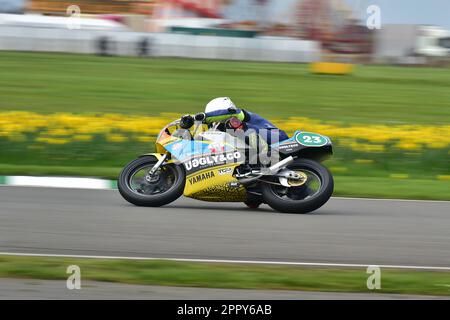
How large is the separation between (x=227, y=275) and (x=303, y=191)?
3423 mm

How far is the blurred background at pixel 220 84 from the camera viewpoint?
15336 millimetres

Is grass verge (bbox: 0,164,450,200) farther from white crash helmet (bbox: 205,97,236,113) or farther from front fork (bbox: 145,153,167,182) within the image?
front fork (bbox: 145,153,167,182)

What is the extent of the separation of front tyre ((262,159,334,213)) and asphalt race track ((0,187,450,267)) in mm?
136

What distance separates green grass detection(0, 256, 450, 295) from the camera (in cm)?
681

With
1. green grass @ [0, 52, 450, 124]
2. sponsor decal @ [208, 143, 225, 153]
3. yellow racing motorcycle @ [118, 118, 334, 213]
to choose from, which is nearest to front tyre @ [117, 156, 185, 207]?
yellow racing motorcycle @ [118, 118, 334, 213]

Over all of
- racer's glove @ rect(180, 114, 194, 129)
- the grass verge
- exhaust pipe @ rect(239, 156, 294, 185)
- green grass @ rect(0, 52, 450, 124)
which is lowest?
green grass @ rect(0, 52, 450, 124)

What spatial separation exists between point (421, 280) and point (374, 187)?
6.12m

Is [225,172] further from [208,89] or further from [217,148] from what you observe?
[208,89]

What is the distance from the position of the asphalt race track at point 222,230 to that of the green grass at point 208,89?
12558 mm

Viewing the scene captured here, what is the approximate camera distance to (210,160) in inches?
410

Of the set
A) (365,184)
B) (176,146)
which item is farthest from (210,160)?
(365,184)

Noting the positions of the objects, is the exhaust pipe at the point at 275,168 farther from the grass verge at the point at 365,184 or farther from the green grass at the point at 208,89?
the green grass at the point at 208,89
